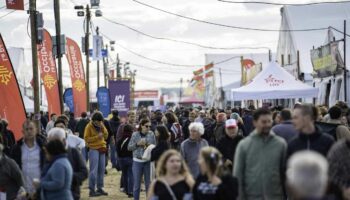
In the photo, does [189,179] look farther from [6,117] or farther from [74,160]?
[6,117]

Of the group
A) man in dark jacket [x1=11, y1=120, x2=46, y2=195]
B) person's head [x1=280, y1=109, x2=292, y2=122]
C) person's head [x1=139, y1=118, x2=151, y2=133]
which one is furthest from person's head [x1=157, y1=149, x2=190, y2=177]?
person's head [x1=139, y1=118, x2=151, y2=133]

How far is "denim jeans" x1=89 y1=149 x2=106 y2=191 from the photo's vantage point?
16828 mm

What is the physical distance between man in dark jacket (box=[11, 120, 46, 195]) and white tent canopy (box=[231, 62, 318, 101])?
48.2 ft

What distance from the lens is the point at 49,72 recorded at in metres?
25.3

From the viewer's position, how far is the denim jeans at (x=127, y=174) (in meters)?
16.1

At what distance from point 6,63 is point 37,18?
2600 millimetres

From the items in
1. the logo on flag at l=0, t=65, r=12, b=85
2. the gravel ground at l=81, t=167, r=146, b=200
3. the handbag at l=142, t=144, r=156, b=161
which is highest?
the logo on flag at l=0, t=65, r=12, b=85

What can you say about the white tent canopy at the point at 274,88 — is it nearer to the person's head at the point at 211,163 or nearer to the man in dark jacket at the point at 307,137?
the man in dark jacket at the point at 307,137

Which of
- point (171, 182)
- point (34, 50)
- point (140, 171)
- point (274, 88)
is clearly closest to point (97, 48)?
point (274, 88)

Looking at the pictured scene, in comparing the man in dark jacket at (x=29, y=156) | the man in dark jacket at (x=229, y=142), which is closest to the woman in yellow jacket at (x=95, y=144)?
the man in dark jacket at (x=229, y=142)

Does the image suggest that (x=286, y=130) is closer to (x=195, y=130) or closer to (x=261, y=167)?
(x=195, y=130)

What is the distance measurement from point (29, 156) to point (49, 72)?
15.4 metres

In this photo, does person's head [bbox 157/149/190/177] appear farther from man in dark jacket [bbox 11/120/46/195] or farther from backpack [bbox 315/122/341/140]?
backpack [bbox 315/122/341/140]

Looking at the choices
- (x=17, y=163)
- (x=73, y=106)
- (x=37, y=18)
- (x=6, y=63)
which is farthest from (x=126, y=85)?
(x=17, y=163)
